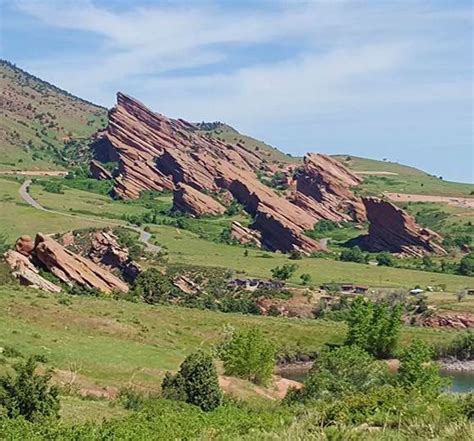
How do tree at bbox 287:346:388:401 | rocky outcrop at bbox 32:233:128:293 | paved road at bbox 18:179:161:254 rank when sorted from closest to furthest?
A: tree at bbox 287:346:388:401 < rocky outcrop at bbox 32:233:128:293 < paved road at bbox 18:179:161:254

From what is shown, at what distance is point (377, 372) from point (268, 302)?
1884 inches

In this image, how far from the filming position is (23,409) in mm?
28438

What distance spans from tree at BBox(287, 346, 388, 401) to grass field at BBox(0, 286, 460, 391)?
903 cm

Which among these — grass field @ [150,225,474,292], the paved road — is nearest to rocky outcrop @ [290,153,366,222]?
grass field @ [150,225,474,292]

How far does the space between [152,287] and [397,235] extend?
65.1 meters

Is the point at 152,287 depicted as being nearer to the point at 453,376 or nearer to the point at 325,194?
the point at 453,376

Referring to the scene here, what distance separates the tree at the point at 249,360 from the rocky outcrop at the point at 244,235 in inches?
3479

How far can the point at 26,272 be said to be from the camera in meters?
81.2

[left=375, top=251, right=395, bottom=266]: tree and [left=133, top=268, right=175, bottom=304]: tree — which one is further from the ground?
[left=375, top=251, right=395, bottom=266]: tree

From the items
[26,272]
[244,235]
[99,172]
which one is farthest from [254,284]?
[99,172]

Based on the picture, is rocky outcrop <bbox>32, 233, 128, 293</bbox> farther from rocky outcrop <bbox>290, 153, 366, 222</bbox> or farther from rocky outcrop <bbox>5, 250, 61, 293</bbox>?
rocky outcrop <bbox>290, 153, 366, 222</bbox>

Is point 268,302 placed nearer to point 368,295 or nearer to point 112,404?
point 368,295

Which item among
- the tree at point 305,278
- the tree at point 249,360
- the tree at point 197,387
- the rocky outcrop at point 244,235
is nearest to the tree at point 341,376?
the tree at point 249,360

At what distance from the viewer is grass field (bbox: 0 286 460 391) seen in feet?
158
